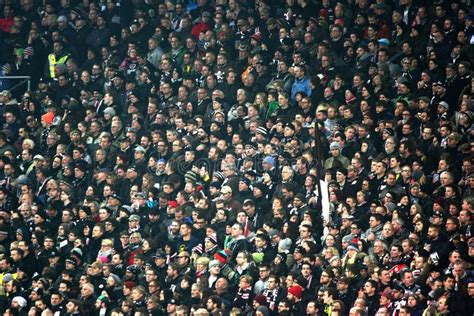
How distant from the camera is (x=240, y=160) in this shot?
20.8 m

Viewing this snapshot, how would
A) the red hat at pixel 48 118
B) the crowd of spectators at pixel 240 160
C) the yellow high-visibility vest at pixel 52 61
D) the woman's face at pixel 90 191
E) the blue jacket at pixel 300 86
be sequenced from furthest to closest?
the yellow high-visibility vest at pixel 52 61 < the red hat at pixel 48 118 < the blue jacket at pixel 300 86 < the woman's face at pixel 90 191 < the crowd of spectators at pixel 240 160

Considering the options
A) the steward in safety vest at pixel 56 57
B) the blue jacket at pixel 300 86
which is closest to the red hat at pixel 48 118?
the steward in safety vest at pixel 56 57

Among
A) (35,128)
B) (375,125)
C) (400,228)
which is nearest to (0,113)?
(35,128)

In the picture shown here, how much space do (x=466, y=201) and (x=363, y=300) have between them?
1.91 metres

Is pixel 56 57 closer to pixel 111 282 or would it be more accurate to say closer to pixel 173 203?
pixel 173 203

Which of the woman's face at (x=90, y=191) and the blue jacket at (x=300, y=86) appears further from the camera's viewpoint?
the blue jacket at (x=300, y=86)

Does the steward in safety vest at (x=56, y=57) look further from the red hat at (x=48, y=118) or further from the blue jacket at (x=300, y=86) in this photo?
the blue jacket at (x=300, y=86)

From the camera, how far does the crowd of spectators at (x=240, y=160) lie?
1797 cm

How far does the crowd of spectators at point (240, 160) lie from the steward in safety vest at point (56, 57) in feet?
0.08

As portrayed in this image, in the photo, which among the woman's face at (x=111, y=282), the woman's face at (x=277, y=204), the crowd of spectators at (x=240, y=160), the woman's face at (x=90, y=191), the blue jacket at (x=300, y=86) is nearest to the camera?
the crowd of spectators at (x=240, y=160)

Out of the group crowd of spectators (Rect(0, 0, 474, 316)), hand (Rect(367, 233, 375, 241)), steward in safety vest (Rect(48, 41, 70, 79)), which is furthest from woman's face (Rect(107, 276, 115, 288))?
steward in safety vest (Rect(48, 41, 70, 79))

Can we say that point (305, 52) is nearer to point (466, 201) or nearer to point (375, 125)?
point (375, 125)

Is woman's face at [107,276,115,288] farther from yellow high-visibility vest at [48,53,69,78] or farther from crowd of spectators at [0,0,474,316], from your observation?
yellow high-visibility vest at [48,53,69,78]

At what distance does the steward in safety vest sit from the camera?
2473 centimetres
